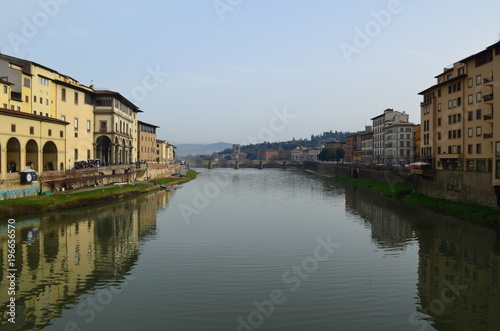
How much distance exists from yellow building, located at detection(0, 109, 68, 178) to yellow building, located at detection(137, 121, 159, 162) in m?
46.4

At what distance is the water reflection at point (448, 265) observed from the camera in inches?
627

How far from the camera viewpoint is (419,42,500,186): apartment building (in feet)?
120

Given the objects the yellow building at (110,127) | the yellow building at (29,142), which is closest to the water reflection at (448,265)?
the yellow building at (29,142)

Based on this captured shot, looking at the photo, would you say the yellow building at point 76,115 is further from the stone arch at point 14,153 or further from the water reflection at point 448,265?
the water reflection at point 448,265

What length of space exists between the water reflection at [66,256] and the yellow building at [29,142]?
897 cm

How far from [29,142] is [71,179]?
733 cm

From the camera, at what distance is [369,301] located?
1708 cm

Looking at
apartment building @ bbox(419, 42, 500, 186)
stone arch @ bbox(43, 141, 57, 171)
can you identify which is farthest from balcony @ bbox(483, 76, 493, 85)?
stone arch @ bbox(43, 141, 57, 171)

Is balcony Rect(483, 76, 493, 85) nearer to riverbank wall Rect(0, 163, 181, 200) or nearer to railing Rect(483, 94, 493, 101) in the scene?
railing Rect(483, 94, 493, 101)

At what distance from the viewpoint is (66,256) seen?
80.6 ft

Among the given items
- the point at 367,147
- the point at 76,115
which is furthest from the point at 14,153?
the point at 367,147

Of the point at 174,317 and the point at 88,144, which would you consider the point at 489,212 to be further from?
the point at 88,144

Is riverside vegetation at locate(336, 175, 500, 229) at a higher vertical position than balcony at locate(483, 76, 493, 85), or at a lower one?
lower

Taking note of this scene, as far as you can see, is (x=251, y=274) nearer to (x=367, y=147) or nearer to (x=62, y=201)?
(x=62, y=201)
